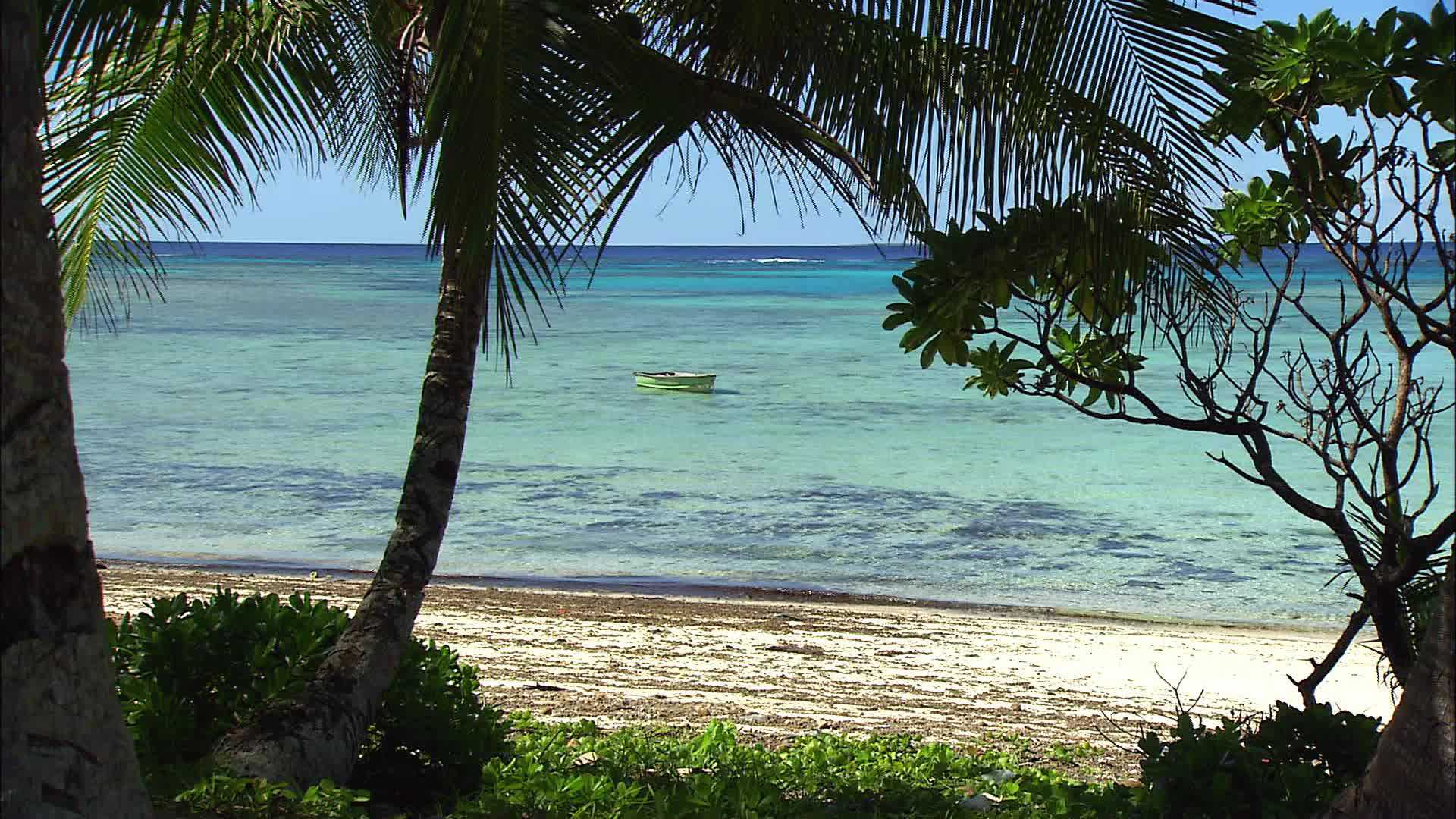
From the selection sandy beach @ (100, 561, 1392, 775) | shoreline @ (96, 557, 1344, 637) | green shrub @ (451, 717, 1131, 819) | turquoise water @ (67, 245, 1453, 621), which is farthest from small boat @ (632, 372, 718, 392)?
green shrub @ (451, 717, 1131, 819)

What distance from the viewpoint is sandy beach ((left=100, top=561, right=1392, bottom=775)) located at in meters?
7.05

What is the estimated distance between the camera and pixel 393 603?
4660mm

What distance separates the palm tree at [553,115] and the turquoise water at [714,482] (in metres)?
0.95

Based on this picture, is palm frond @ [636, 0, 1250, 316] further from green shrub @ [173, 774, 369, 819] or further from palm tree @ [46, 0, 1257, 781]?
green shrub @ [173, 774, 369, 819]

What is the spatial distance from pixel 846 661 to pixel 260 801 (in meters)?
5.07

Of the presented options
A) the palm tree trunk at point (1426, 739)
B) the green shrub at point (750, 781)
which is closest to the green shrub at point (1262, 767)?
the green shrub at point (750, 781)

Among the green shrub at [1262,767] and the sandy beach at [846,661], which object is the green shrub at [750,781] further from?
the sandy beach at [846,661]

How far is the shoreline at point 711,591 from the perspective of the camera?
1026 cm

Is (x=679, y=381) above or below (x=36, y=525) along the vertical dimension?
below

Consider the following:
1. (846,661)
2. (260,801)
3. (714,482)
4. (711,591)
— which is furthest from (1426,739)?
(714,482)

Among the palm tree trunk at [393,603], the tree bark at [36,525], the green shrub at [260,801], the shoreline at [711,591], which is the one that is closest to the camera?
the tree bark at [36,525]

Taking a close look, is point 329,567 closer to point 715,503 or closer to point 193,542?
point 193,542

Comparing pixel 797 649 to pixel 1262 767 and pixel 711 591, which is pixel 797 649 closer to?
pixel 711 591

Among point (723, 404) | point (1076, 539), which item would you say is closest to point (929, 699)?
point (1076, 539)
